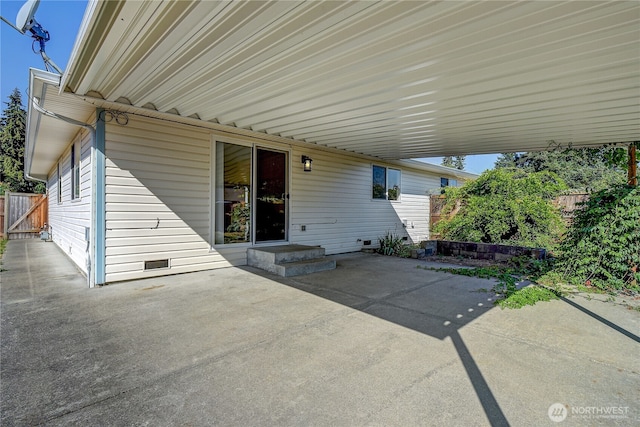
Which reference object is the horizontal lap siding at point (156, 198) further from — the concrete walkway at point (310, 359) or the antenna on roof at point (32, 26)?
the antenna on roof at point (32, 26)

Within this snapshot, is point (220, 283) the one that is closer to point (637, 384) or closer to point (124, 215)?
point (124, 215)

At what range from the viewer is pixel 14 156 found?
19578 mm

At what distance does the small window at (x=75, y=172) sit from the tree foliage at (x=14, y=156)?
1792 cm

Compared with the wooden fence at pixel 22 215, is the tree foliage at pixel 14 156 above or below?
above

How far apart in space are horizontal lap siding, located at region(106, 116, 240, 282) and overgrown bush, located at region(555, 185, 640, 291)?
5.52 metres

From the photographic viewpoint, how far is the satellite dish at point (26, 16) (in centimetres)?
287

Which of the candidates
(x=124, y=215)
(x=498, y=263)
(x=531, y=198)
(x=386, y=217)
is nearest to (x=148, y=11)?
(x=124, y=215)

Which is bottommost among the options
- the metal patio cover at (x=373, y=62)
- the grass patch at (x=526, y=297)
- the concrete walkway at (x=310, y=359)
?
the concrete walkway at (x=310, y=359)

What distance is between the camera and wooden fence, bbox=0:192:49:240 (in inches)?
426

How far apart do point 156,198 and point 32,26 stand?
7.53 feet

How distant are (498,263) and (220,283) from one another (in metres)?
5.35

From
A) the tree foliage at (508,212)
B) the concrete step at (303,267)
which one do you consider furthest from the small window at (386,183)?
the concrete step at (303,267)

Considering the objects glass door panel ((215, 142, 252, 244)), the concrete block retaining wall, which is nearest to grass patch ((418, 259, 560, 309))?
the concrete block retaining wall

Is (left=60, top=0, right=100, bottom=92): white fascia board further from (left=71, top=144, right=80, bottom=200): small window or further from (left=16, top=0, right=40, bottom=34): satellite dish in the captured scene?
(left=71, top=144, right=80, bottom=200): small window
